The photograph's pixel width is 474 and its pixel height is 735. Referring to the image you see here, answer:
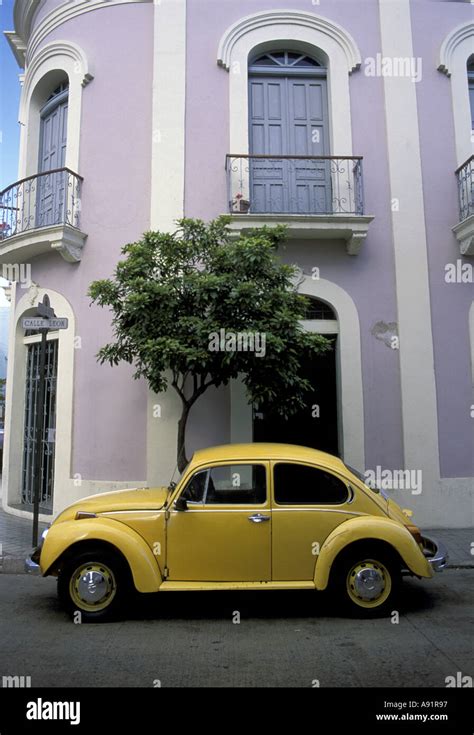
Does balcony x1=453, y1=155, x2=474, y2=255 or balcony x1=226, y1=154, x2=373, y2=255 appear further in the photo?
balcony x1=453, y1=155, x2=474, y2=255

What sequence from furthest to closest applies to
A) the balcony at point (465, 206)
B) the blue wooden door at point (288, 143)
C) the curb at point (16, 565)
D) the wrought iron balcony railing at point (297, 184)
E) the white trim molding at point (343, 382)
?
the blue wooden door at point (288, 143) → the wrought iron balcony railing at point (297, 184) → the balcony at point (465, 206) → the white trim molding at point (343, 382) → the curb at point (16, 565)

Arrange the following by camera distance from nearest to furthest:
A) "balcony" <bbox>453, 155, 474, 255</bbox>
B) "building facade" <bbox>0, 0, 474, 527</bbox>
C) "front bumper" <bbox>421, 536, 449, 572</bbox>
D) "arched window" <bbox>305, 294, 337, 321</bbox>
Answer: "front bumper" <bbox>421, 536, 449, 572</bbox>, "building facade" <bbox>0, 0, 474, 527</bbox>, "balcony" <bbox>453, 155, 474, 255</bbox>, "arched window" <bbox>305, 294, 337, 321</bbox>

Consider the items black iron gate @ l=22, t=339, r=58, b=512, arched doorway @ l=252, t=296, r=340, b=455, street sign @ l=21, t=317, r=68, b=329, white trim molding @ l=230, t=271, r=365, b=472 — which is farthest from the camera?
black iron gate @ l=22, t=339, r=58, b=512

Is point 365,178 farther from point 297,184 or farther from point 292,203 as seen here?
point 292,203

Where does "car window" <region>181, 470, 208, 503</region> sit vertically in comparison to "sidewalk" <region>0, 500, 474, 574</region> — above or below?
above

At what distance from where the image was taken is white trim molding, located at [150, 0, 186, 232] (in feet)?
30.4

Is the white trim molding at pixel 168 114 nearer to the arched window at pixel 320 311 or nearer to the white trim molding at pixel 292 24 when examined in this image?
the white trim molding at pixel 292 24

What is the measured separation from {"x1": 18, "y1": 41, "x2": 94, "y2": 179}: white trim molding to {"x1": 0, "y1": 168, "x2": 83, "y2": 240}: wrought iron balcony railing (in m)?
0.41

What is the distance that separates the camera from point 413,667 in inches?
155

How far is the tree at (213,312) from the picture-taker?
6.86 m

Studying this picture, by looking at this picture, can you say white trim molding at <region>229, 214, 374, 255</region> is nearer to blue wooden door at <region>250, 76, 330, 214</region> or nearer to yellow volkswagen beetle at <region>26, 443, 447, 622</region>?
blue wooden door at <region>250, 76, 330, 214</region>

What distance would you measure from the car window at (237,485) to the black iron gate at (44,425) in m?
5.47

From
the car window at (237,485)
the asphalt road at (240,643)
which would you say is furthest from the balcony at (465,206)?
the car window at (237,485)

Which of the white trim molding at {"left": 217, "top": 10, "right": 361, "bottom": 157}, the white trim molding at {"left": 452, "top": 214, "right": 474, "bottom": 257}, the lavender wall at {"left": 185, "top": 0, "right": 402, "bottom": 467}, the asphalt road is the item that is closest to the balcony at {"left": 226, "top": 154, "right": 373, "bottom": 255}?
the lavender wall at {"left": 185, "top": 0, "right": 402, "bottom": 467}
